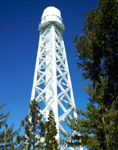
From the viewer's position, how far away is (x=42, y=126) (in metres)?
10.5

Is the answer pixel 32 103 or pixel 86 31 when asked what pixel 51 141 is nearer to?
pixel 32 103

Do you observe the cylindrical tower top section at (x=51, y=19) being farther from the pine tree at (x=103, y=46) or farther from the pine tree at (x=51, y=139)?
the pine tree at (x=51, y=139)

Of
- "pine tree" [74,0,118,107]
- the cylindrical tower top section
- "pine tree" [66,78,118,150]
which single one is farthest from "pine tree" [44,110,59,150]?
the cylindrical tower top section

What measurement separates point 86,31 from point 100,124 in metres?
5.82

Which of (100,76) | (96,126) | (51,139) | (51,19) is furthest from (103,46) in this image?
(51,19)

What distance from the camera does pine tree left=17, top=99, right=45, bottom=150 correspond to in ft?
32.7

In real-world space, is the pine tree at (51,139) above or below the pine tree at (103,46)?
below

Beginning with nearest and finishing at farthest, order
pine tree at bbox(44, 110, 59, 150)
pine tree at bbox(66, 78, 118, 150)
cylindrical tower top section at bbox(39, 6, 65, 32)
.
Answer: pine tree at bbox(66, 78, 118, 150) → pine tree at bbox(44, 110, 59, 150) → cylindrical tower top section at bbox(39, 6, 65, 32)

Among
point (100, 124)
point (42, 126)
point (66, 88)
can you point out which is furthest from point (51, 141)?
point (66, 88)

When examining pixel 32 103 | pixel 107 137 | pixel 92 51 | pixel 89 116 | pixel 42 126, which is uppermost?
pixel 92 51

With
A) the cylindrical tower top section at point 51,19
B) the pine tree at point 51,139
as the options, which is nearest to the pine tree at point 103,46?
the pine tree at point 51,139

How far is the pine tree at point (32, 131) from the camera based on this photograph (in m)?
9.98

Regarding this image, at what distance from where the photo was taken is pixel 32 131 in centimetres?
1035

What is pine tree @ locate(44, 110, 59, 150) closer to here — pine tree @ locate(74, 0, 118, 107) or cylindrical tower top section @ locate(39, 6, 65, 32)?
pine tree @ locate(74, 0, 118, 107)
